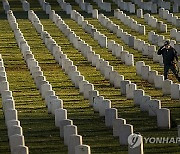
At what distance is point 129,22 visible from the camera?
44875 mm

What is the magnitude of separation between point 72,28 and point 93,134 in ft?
75.2

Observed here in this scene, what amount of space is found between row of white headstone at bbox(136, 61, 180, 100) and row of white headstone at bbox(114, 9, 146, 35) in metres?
11.2

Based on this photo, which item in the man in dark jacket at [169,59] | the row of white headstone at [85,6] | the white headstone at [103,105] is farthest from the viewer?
the row of white headstone at [85,6]

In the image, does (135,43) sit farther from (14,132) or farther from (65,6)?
(14,132)

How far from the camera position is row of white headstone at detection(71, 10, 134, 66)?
3372cm

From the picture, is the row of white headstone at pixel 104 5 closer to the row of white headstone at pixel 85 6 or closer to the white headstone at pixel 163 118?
the row of white headstone at pixel 85 6

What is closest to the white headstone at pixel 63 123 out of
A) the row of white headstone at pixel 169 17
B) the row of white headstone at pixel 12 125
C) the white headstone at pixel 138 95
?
the row of white headstone at pixel 12 125

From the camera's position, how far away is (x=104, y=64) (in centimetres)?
3138

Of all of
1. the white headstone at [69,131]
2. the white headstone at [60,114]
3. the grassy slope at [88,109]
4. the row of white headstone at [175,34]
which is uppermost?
the white headstone at [69,131]

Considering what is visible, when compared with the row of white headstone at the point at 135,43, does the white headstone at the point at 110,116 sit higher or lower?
higher

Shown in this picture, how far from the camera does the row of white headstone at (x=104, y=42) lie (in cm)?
3372

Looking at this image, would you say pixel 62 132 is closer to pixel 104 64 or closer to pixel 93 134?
pixel 93 134

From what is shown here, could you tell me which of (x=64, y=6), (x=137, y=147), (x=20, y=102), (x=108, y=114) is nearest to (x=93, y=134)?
(x=108, y=114)

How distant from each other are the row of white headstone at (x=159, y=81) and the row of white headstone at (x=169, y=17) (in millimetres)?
13533
